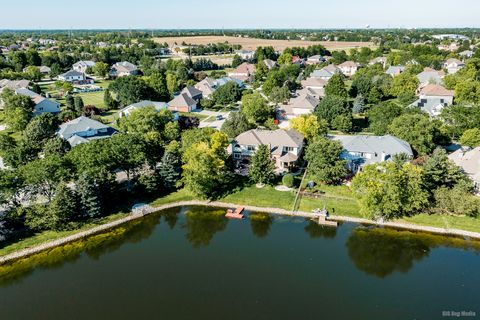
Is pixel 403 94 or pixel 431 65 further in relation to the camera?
pixel 431 65

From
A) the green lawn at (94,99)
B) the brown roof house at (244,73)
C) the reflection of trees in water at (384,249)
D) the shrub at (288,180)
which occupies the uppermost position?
the brown roof house at (244,73)

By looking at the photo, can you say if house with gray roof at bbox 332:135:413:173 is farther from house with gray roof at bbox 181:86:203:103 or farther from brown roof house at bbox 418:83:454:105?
house with gray roof at bbox 181:86:203:103

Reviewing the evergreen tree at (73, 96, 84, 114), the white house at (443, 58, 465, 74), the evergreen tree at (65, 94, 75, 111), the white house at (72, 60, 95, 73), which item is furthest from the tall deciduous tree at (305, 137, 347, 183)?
the white house at (72, 60, 95, 73)

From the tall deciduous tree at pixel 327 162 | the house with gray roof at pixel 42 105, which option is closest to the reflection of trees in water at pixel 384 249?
the tall deciduous tree at pixel 327 162

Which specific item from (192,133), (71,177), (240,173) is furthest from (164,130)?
(71,177)

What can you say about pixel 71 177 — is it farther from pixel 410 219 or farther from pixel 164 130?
pixel 410 219

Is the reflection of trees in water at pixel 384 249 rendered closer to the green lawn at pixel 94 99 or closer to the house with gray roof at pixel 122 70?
the green lawn at pixel 94 99
